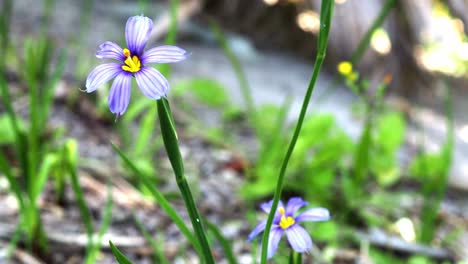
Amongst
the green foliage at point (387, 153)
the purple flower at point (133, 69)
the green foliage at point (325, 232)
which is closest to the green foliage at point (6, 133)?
the green foliage at point (325, 232)

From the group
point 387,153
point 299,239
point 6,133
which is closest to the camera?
point 299,239

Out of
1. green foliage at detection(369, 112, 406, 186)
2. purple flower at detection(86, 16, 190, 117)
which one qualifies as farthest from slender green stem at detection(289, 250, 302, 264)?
green foliage at detection(369, 112, 406, 186)

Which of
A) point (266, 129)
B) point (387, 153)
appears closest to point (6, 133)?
point (266, 129)

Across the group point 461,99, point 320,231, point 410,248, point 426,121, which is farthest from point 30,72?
point 461,99

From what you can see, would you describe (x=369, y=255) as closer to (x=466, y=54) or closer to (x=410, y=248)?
(x=410, y=248)

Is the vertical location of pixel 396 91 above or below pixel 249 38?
below

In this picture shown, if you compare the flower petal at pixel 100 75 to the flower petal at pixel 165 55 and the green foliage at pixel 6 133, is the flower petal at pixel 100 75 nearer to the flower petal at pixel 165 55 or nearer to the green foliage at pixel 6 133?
the flower petal at pixel 165 55

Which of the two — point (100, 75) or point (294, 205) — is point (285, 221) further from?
point (100, 75)
